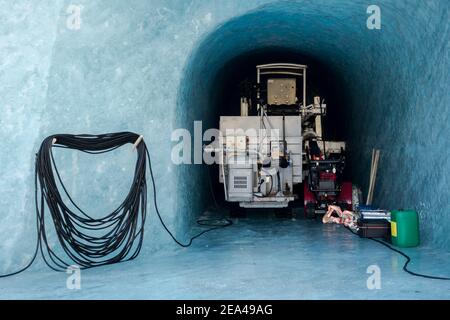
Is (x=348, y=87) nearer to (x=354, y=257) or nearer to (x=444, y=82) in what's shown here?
(x=444, y=82)

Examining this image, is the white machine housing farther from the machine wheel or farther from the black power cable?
the black power cable

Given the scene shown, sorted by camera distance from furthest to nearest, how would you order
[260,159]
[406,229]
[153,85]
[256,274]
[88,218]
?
1. [260,159]
2. [406,229]
3. [153,85]
4. [88,218]
5. [256,274]

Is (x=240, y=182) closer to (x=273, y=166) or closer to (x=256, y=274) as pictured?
(x=273, y=166)

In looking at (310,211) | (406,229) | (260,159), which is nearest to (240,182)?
(260,159)

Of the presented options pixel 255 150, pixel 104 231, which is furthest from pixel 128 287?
pixel 255 150

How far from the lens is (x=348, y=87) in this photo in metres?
10.3

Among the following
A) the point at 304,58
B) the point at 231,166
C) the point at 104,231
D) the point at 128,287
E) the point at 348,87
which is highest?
the point at 304,58

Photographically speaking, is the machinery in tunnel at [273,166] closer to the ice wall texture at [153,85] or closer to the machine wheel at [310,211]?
the machine wheel at [310,211]

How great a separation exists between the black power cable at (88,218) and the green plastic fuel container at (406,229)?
9.20 feet

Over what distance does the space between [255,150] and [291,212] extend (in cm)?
117

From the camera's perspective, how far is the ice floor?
4.23 m

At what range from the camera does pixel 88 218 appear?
17.7 feet

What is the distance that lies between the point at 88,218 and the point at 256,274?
1804mm

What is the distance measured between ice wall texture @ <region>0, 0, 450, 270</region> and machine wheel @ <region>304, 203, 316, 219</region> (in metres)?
1.37
